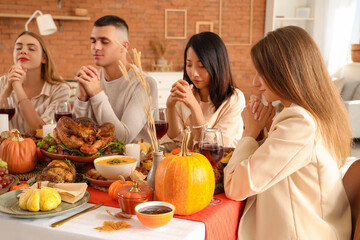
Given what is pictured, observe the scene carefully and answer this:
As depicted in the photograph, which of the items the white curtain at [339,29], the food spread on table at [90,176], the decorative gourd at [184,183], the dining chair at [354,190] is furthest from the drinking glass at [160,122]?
the white curtain at [339,29]

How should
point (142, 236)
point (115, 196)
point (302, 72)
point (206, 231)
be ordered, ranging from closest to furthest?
point (142, 236) → point (206, 231) → point (115, 196) → point (302, 72)

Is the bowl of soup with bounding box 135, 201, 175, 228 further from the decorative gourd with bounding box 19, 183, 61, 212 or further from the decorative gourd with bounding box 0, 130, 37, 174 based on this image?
the decorative gourd with bounding box 0, 130, 37, 174

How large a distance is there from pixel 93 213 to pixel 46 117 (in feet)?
5.59

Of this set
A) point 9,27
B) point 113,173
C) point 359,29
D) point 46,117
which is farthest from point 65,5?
point 113,173

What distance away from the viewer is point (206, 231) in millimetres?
1115

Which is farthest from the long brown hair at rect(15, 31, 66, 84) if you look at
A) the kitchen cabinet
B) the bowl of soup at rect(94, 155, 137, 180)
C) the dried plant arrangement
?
the kitchen cabinet

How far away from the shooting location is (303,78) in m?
1.38

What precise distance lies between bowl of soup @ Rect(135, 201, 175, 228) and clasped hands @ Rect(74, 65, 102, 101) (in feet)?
3.54

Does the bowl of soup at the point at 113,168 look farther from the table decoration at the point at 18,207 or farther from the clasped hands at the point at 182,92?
the clasped hands at the point at 182,92

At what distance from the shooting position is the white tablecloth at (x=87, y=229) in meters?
1.01

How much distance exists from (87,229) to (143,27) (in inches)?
258

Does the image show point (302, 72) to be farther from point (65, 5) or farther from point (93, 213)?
point (65, 5)

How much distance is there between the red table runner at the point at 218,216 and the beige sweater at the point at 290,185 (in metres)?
0.03

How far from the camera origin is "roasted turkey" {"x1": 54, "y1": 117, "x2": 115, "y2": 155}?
152cm
